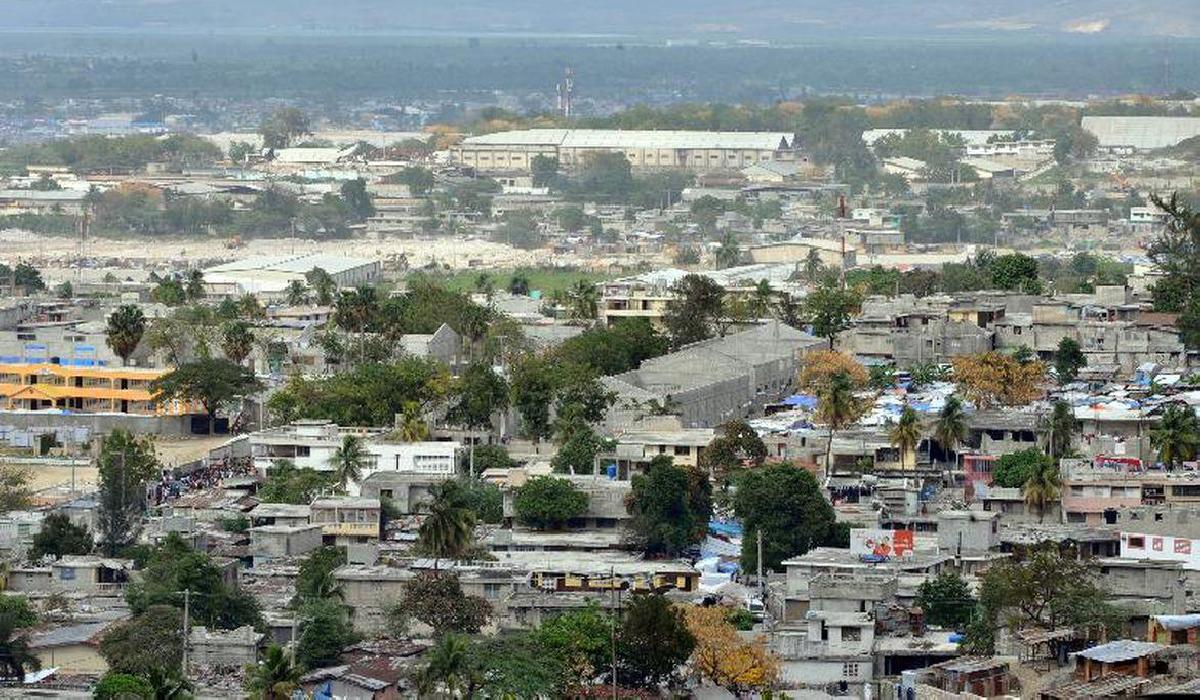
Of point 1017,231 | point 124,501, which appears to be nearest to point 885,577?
point 124,501

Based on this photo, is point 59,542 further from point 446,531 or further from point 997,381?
point 997,381

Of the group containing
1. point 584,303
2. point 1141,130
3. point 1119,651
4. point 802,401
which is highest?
point 1119,651

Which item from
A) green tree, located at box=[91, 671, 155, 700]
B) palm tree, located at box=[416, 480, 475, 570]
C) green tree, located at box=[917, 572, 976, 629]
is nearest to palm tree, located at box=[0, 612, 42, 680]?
green tree, located at box=[91, 671, 155, 700]

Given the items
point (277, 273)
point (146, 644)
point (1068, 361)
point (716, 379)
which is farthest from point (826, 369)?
point (277, 273)

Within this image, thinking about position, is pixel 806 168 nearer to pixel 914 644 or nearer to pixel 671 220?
pixel 671 220

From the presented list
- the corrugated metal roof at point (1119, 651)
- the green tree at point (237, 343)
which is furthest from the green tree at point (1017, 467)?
the green tree at point (237, 343)
